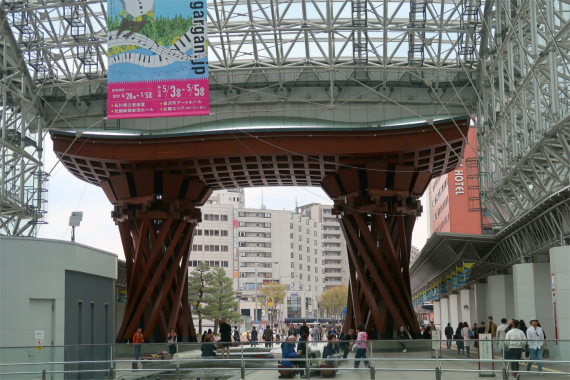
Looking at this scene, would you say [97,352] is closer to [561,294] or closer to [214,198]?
[561,294]

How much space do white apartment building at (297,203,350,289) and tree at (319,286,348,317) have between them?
720 inches

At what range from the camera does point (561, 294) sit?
98.9ft

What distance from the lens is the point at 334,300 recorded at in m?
159

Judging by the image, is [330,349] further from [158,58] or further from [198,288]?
[198,288]

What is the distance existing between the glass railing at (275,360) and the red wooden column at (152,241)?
20787 mm

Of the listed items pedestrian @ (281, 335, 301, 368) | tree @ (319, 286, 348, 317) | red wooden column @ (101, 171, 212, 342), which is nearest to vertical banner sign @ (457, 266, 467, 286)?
red wooden column @ (101, 171, 212, 342)

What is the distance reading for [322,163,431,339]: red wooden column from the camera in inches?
1764

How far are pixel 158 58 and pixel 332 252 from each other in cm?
15615

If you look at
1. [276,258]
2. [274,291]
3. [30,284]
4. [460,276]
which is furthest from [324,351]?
[276,258]

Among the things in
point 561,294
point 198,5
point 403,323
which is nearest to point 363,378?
point 561,294

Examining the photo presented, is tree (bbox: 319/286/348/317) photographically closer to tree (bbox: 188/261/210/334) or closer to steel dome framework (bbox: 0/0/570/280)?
tree (bbox: 188/261/210/334)

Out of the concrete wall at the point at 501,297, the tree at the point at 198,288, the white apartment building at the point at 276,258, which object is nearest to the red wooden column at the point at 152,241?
the concrete wall at the point at 501,297

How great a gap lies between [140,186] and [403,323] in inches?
681

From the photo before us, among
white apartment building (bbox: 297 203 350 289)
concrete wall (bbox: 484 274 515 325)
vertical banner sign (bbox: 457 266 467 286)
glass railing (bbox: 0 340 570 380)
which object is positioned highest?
white apartment building (bbox: 297 203 350 289)
